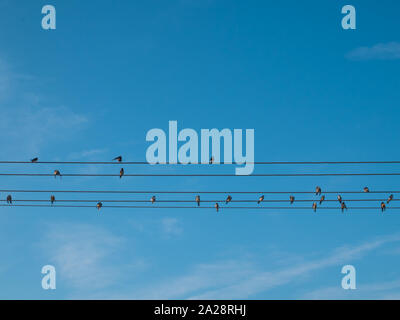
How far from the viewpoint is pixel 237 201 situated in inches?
926
